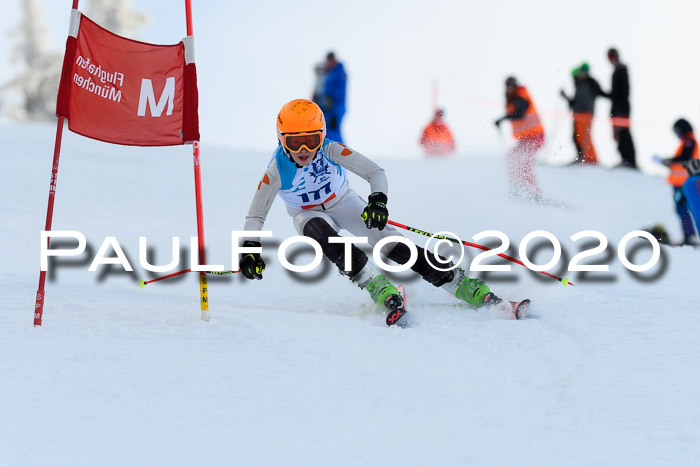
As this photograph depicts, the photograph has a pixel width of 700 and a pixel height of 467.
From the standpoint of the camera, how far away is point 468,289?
4059 millimetres

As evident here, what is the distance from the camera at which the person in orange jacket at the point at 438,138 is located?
13.8m

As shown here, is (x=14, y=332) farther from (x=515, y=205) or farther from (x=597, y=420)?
(x=515, y=205)

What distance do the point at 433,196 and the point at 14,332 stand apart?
624cm

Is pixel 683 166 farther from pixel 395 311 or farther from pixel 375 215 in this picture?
pixel 395 311

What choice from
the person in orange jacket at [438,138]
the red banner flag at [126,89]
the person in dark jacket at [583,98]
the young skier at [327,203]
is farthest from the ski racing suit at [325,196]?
the person in orange jacket at [438,138]

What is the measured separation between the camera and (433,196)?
8617 millimetres

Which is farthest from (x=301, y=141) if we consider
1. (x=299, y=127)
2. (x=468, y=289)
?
(x=468, y=289)

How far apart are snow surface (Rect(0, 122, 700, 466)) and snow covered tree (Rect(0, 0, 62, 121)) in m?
24.3

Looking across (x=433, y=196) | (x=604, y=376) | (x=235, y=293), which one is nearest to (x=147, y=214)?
(x=235, y=293)

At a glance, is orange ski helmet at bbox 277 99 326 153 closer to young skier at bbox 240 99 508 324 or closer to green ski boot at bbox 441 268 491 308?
young skier at bbox 240 99 508 324

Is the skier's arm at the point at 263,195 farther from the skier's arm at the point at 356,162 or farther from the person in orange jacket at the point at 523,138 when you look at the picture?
the person in orange jacket at the point at 523,138

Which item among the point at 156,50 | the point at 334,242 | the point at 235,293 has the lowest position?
the point at 235,293

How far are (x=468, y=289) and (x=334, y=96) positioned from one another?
6843mm

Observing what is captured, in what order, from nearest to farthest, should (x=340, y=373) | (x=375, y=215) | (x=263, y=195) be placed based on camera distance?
(x=340, y=373) → (x=375, y=215) → (x=263, y=195)
